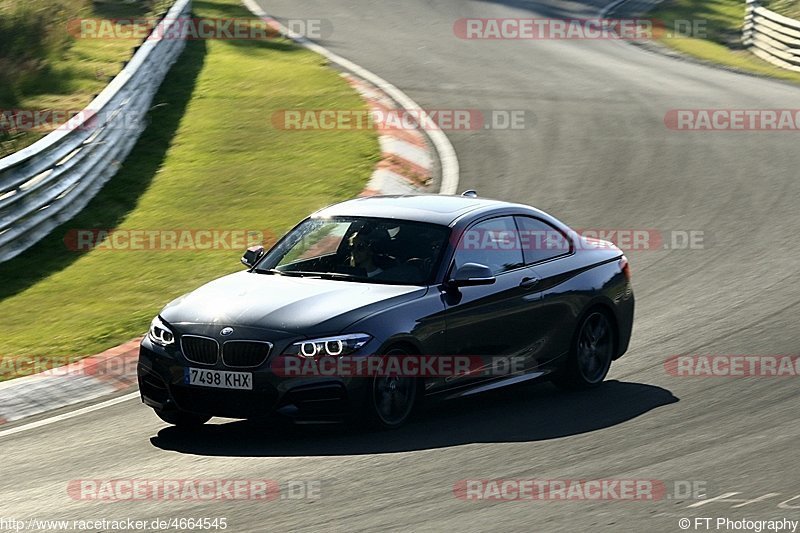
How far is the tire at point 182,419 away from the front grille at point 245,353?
62 cm

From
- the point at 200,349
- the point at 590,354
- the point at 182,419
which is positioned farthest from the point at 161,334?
the point at 590,354

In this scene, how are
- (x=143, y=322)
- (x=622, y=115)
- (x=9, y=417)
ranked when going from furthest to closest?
(x=622, y=115) → (x=143, y=322) → (x=9, y=417)

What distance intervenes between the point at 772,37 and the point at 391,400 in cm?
2362

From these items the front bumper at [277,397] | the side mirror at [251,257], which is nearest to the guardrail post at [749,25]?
the side mirror at [251,257]

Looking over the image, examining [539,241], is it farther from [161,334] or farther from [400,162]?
[400,162]

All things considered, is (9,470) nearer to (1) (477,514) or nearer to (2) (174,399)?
(2) (174,399)

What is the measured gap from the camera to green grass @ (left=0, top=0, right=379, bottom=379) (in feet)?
41.2

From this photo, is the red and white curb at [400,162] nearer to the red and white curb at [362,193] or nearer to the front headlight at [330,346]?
the red and white curb at [362,193]

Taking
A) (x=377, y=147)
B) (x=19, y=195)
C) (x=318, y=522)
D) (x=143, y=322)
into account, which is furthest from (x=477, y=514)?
(x=377, y=147)

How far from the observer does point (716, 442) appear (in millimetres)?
8609

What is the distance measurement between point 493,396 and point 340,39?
63.0 ft

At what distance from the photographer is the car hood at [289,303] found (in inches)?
337

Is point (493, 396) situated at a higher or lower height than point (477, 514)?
lower

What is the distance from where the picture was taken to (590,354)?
34.7ft
